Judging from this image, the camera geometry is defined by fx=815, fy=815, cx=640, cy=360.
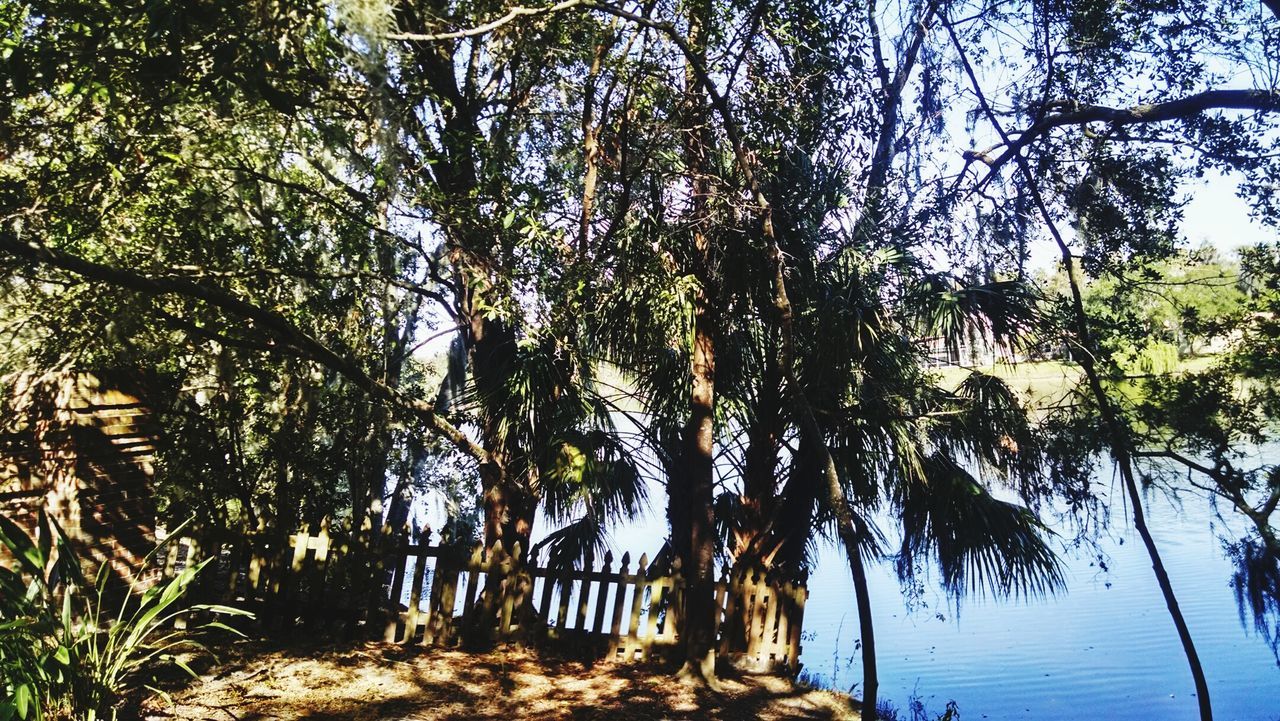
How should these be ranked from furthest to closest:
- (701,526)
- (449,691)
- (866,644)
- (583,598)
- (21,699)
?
(701,526), (583,598), (449,691), (866,644), (21,699)

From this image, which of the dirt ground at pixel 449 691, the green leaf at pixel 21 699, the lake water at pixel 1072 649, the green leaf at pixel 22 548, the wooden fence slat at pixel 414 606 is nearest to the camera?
the green leaf at pixel 21 699

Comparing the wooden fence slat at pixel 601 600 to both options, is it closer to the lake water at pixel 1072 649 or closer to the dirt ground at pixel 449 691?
the dirt ground at pixel 449 691

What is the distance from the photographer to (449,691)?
20.8 ft

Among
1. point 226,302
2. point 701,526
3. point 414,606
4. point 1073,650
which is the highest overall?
point 226,302

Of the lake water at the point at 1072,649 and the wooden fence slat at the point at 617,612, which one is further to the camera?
the lake water at the point at 1072,649

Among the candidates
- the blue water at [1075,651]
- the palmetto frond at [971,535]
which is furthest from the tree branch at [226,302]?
the blue water at [1075,651]

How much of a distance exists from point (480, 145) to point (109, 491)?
4814mm

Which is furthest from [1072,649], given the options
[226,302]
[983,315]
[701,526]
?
[226,302]

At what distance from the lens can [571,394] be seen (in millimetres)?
8102

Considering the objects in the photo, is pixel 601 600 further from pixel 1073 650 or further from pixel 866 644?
pixel 1073 650

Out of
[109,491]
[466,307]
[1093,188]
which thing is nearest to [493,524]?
[466,307]

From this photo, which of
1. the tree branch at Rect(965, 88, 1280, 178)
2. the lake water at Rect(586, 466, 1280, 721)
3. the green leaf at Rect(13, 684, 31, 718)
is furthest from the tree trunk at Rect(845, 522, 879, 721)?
the tree branch at Rect(965, 88, 1280, 178)

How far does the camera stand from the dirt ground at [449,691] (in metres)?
5.68

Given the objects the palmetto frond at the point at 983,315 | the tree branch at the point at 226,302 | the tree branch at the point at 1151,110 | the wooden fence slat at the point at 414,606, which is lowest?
the wooden fence slat at the point at 414,606
